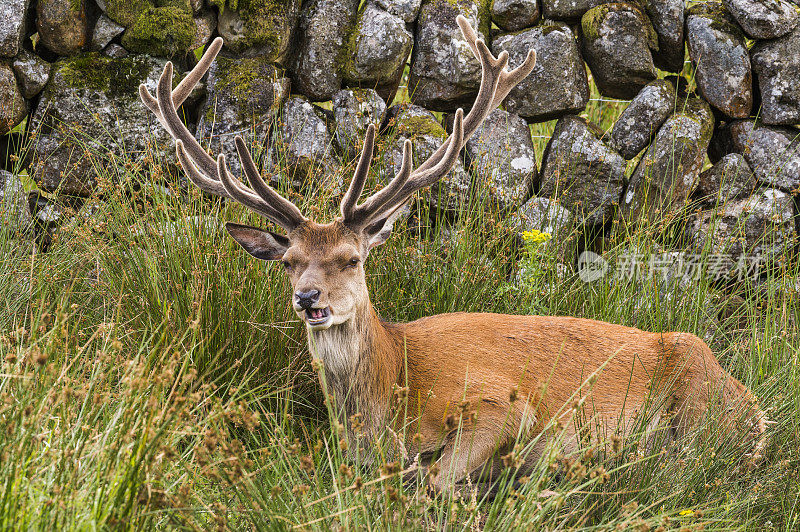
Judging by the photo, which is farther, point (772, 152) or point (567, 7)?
point (567, 7)

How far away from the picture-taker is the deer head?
308 cm

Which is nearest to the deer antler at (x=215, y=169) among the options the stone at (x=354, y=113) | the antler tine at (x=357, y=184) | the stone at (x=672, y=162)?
the antler tine at (x=357, y=184)

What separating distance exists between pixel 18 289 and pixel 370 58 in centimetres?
251

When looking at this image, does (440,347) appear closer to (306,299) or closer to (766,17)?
(306,299)

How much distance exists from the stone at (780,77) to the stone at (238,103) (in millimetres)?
3111

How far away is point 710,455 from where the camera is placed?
280 cm

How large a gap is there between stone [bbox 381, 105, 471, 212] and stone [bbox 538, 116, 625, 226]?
0.61 meters

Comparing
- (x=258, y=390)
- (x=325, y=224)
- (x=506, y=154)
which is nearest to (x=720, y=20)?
(x=506, y=154)

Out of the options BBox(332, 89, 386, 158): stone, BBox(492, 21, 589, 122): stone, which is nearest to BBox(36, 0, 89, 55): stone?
BBox(332, 89, 386, 158): stone

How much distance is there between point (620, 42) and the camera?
509cm

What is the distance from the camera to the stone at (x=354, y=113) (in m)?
4.96

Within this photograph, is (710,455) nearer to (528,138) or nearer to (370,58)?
(528,138)

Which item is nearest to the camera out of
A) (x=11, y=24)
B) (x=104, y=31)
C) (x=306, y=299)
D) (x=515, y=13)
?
(x=306, y=299)

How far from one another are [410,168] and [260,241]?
2.39ft
